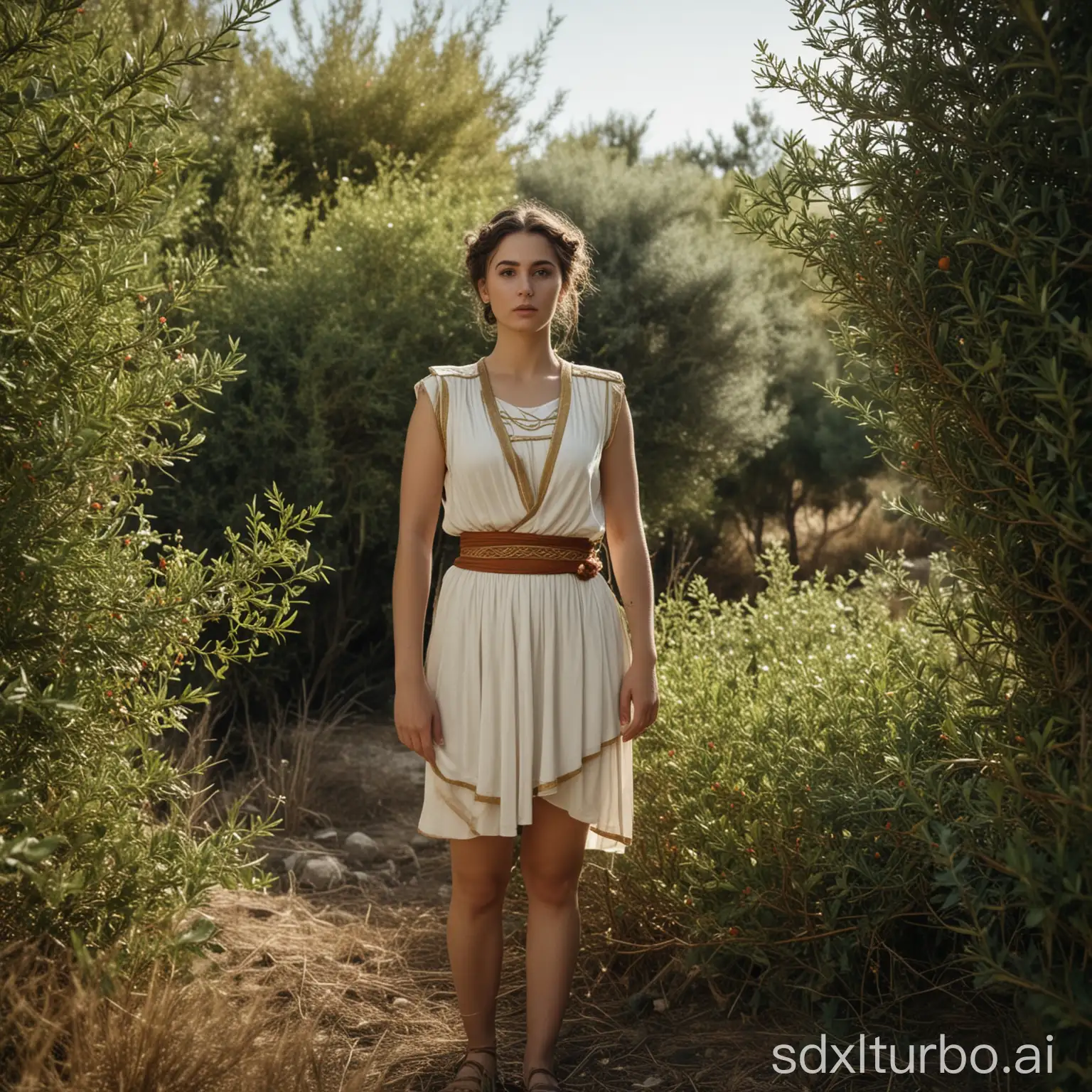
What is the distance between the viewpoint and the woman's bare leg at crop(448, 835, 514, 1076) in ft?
10.3

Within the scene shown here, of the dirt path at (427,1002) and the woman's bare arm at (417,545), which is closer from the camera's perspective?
the woman's bare arm at (417,545)

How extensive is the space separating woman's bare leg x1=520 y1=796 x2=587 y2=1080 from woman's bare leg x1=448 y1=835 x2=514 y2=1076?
8cm

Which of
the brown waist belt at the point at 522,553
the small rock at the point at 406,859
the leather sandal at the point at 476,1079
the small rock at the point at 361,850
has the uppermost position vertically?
the brown waist belt at the point at 522,553

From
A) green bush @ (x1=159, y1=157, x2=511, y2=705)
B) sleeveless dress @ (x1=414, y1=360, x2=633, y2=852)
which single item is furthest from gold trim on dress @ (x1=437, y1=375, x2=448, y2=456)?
green bush @ (x1=159, y1=157, x2=511, y2=705)

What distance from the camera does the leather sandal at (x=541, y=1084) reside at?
3.09 metres

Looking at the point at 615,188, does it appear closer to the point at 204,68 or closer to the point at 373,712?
the point at 204,68

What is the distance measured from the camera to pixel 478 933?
317 centimetres

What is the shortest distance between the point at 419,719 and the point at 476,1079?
0.99 metres

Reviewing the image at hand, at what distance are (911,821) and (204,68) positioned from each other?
9.74 meters

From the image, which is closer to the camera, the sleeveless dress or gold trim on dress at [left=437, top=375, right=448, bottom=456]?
the sleeveless dress

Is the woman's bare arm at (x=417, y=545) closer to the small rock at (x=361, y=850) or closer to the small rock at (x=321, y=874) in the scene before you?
the small rock at (x=321, y=874)

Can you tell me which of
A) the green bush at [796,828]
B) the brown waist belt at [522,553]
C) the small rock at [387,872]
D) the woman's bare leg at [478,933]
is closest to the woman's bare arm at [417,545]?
the brown waist belt at [522,553]

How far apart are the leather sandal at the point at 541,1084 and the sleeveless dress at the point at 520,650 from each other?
65 centimetres

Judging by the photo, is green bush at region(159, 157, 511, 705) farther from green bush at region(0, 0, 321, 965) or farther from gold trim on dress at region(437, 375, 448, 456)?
gold trim on dress at region(437, 375, 448, 456)
